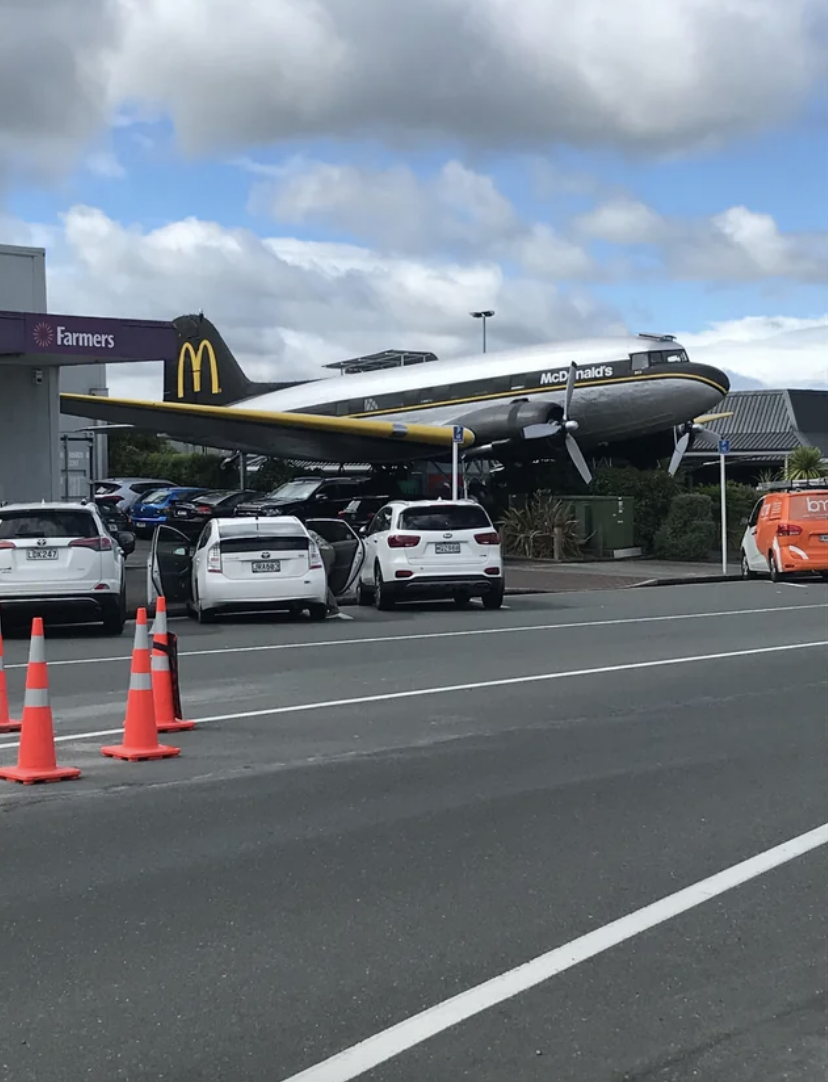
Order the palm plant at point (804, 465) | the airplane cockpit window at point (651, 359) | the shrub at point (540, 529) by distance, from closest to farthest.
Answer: the shrub at point (540, 529), the airplane cockpit window at point (651, 359), the palm plant at point (804, 465)

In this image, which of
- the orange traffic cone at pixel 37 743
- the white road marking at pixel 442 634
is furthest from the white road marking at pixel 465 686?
the white road marking at pixel 442 634

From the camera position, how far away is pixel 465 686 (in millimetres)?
12461

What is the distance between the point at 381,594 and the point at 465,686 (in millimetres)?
Answer: 8554

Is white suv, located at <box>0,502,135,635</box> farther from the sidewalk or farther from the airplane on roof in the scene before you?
the airplane on roof

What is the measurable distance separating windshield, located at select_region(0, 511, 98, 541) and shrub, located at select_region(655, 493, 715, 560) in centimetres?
2007

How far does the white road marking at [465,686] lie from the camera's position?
34.8 feet

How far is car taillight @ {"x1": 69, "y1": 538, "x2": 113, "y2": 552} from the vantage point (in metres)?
16.6

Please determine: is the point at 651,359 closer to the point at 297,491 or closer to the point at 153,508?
the point at 297,491

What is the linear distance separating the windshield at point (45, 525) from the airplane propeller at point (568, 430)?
63.2ft

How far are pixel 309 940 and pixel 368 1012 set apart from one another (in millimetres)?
793

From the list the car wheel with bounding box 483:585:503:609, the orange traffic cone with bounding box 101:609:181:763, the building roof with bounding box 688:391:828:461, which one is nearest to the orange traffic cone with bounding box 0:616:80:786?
the orange traffic cone with bounding box 101:609:181:763

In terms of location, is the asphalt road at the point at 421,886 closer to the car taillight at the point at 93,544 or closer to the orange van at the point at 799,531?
the car taillight at the point at 93,544

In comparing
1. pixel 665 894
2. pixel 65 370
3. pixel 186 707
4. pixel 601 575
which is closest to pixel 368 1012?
pixel 665 894

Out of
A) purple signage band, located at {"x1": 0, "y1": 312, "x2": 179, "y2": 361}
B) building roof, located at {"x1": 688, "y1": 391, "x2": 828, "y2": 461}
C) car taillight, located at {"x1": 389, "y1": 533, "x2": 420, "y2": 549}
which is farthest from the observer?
building roof, located at {"x1": 688, "y1": 391, "x2": 828, "y2": 461}
